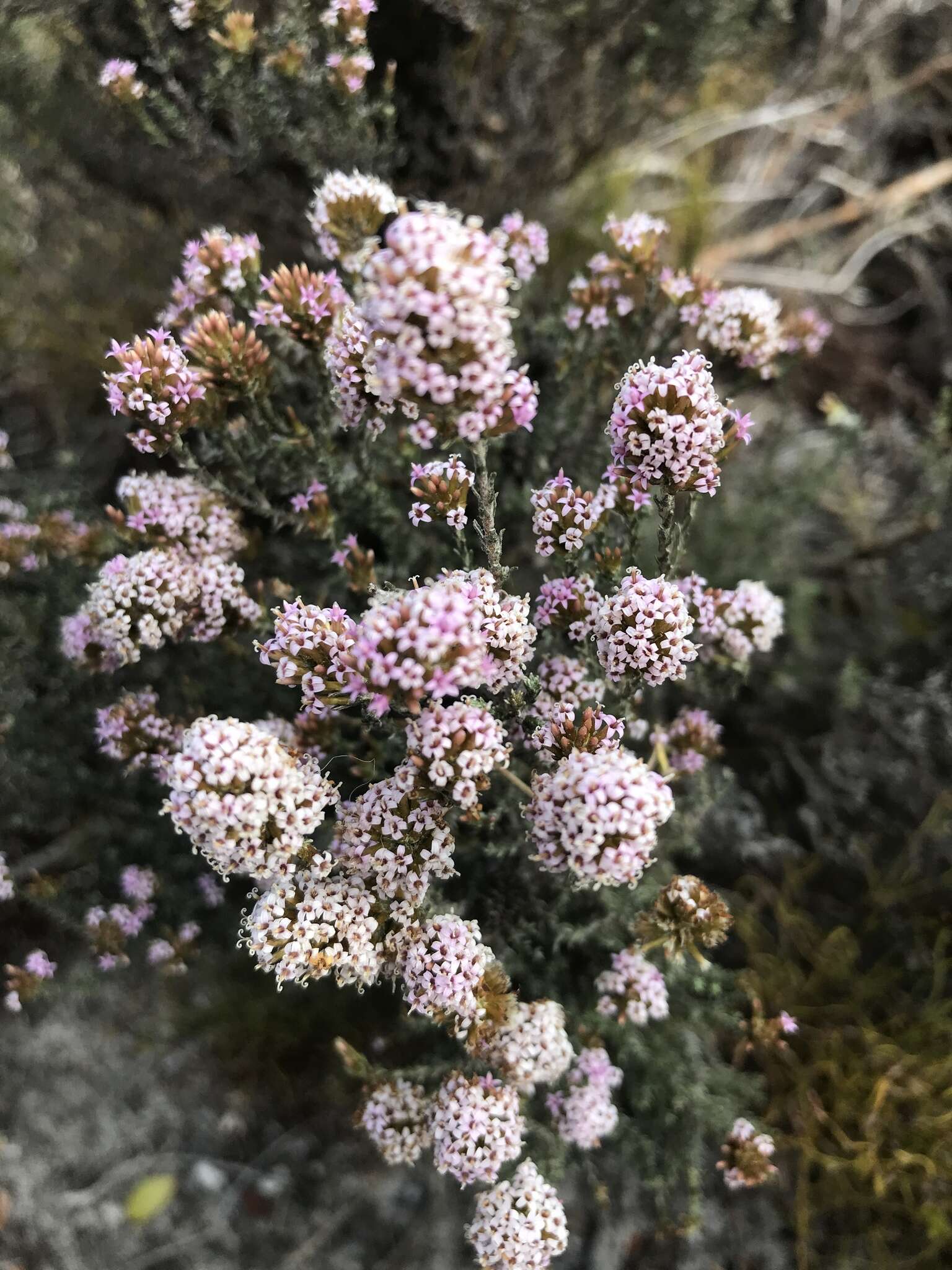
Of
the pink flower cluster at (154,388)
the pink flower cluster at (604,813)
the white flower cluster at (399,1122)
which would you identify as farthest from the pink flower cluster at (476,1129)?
the pink flower cluster at (154,388)

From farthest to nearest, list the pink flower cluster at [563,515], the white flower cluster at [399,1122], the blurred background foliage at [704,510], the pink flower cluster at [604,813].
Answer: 1. the blurred background foliage at [704,510]
2. the white flower cluster at [399,1122]
3. the pink flower cluster at [563,515]
4. the pink flower cluster at [604,813]

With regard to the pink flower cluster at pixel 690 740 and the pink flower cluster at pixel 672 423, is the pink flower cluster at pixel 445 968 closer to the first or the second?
the pink flower cluster at pixel 690 740

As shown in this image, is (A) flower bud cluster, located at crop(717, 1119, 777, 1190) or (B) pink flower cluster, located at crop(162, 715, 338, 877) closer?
(B) pink flower cluster, located at crop(162, 715, 338, 877)

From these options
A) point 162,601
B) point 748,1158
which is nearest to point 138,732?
point 162,601

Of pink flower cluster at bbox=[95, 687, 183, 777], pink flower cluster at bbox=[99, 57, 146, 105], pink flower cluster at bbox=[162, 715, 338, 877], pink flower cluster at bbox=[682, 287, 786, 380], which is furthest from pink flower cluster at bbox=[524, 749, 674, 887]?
pink flower cluster at bbox=[99, 57, 146, 105]

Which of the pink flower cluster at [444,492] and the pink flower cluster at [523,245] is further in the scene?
the pink flower cluster at [523,245]

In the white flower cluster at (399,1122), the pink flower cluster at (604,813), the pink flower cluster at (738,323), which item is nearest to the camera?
the pink flower cluster at (604,813)

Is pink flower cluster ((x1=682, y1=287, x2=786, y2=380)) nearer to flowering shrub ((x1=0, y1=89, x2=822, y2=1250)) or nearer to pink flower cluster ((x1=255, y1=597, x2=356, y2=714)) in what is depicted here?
flowering shrub ((x1=0, y1=89, x2=822, y2=1250))
